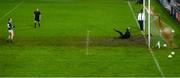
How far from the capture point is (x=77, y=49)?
125 feet

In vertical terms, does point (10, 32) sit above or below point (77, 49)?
above

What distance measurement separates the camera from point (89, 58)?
115 ft

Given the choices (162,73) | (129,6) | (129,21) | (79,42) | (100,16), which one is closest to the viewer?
(162,73)

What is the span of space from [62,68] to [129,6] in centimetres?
3856

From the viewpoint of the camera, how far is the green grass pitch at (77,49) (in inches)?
1235

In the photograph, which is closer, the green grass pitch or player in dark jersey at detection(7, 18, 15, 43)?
the green grass pitch

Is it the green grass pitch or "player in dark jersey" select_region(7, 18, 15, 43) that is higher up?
"player in dark jersey" select_region(7, 18, 15, 43)

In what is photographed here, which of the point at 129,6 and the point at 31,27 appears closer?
the point at 31,27

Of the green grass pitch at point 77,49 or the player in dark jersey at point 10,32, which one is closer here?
the green grass pitch at point 77,49

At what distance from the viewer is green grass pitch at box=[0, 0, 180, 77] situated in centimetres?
3138

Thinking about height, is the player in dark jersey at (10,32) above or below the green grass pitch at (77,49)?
above

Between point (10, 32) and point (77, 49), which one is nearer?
point (77, 49)

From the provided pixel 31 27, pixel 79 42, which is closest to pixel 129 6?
pixel 31 27

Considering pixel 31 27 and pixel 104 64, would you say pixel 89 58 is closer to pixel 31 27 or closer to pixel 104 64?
pixel 104 64
